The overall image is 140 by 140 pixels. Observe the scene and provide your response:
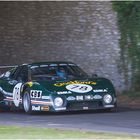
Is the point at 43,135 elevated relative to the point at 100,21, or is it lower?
lower

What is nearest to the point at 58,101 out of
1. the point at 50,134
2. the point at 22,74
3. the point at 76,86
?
the point at 76,86

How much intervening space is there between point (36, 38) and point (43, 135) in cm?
1296

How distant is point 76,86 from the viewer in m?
15.6

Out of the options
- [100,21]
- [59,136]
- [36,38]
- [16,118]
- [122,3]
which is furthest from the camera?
[36,38]

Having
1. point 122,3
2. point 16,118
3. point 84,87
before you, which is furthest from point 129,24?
point 16,118

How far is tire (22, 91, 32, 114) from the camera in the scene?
16.0 metres

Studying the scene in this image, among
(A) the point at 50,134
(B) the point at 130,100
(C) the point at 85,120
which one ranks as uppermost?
(A) the point at 50,134

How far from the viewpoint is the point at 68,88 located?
15500 mm

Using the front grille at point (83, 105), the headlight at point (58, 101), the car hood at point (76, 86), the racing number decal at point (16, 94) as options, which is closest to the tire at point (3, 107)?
the racing number decal at point (16, 94)

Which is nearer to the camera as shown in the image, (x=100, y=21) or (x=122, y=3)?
(x=122, y=3)

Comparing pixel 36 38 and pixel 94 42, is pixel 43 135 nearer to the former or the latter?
pixel 94 42

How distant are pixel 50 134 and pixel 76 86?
14.6 feet

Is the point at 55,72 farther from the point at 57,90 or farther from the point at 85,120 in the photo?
the point at 85,120

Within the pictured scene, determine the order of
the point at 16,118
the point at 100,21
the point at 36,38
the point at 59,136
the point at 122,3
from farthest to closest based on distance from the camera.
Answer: the point at 36,38
the point at 100,21
the point at 122,3
the point at 16,118
the point at 59,136
